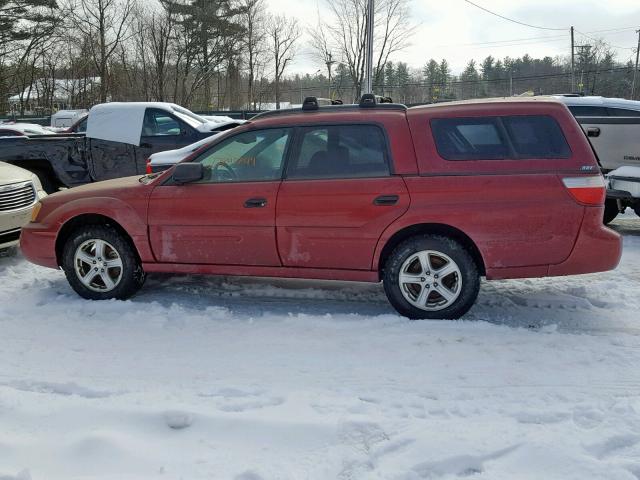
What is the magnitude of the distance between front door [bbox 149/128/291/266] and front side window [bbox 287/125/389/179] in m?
0.18

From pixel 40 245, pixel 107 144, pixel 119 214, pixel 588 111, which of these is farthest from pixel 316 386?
pixel 588 111

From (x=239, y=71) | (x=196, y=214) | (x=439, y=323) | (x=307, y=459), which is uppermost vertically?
(x=239, y=71)

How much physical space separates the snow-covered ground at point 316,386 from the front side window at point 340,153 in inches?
46.7

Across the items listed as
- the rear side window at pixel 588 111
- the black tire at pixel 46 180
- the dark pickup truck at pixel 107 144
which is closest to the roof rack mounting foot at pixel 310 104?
the dark pickup truck at pixel 107 144

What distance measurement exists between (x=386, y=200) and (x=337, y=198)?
15.6 inches

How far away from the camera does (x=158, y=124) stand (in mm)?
10781

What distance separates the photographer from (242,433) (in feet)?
9.77

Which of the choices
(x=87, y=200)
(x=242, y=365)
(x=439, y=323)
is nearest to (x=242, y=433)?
(x=242, y=365)

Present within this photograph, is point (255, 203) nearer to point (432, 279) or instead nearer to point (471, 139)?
point (432, 279)

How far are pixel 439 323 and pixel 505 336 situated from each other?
50 cm

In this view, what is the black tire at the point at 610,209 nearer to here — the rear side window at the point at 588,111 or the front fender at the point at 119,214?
the rear side window at the point at 588,111

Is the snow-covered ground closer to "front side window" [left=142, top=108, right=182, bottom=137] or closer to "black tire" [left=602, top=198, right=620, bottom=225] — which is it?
"black tire" [left=602, top=198, right=620, bottom=225]

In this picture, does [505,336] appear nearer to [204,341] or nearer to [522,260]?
[522,260]

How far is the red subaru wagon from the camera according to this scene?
4402 mm
